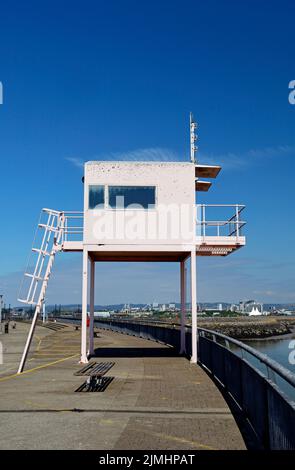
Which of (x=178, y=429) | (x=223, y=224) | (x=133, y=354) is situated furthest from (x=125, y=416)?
(x=133, y=354)

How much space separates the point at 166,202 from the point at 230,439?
1198 centimetres

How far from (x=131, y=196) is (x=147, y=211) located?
825mm

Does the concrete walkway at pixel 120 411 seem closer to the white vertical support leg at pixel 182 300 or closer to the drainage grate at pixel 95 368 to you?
the drainage grate at pixel 95 368

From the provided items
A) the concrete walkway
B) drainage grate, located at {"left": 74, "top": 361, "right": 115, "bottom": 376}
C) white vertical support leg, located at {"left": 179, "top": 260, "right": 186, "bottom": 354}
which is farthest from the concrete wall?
the concrete walkway

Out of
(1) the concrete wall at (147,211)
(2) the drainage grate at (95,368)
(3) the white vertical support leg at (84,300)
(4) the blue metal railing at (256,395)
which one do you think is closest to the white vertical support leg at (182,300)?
(1) the concrete wall at (147,211)

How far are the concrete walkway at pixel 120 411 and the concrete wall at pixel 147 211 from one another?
15.1ft

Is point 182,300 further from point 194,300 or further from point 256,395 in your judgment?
point 256,395

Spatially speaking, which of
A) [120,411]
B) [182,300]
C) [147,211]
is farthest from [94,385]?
[182,300]

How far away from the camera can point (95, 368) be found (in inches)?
674

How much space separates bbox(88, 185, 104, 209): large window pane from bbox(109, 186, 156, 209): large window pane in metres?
0.33

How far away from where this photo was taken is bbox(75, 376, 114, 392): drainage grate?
1274 cm

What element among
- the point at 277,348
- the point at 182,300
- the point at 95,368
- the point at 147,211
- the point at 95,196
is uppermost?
the point at 95,196

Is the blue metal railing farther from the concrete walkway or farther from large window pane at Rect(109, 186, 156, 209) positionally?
large window pane at Rect(109, 186, 156, 209)

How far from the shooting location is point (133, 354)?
2206 cm
